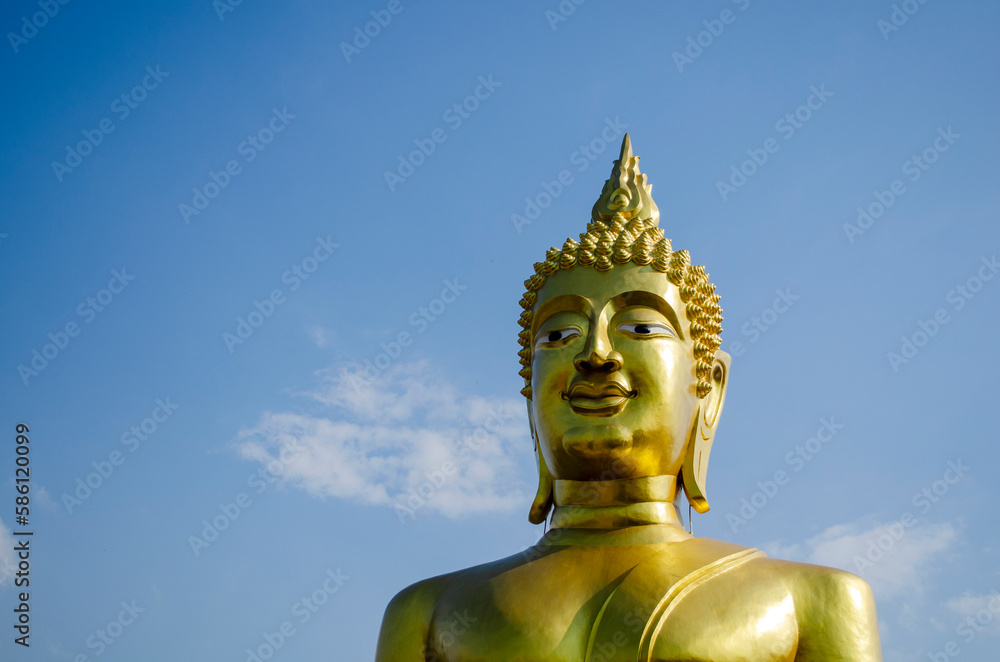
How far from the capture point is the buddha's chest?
6336 mm

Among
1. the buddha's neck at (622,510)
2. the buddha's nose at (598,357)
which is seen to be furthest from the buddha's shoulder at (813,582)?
the buddha's nose at (598,357)

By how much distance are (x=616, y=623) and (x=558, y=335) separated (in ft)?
6.94

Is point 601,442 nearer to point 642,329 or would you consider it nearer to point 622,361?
point 622,361

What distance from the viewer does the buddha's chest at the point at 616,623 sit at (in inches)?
249

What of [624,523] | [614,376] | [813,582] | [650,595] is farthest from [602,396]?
[813,582]

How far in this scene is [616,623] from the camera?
6.47 metres

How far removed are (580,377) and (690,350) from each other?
35.6 inches

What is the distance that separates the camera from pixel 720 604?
6.51 meters

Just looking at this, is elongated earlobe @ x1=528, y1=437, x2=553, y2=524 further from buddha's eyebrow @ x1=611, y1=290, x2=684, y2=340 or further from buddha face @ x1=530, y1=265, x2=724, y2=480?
buddha's eyebrow @ x1=611, y1=290, x2=684, y2=340

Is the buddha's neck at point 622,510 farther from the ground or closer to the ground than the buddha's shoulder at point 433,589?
farther from the ground

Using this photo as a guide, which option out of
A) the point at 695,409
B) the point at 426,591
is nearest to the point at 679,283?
the point at 695,409

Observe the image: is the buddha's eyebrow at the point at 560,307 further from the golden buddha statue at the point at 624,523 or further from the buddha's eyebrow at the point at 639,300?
the buddha's eyebrow at the point at 639,300

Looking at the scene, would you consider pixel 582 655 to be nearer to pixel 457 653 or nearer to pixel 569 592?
pixel 569 592

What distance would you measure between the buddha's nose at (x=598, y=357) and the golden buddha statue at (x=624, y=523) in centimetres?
1
